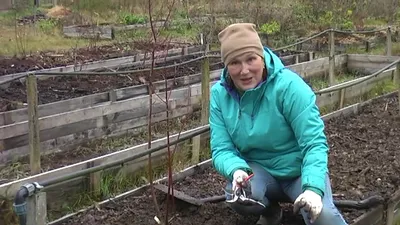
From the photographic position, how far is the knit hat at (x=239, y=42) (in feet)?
10.5

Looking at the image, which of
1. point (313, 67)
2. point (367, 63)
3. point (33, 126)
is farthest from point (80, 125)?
point (367, 63)

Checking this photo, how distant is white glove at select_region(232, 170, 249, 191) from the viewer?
322cm

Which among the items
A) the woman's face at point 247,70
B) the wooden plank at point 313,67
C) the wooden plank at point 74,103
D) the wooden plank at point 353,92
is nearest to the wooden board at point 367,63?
the wooden plank at point 313,67

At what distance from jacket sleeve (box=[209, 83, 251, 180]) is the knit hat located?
1.10ft

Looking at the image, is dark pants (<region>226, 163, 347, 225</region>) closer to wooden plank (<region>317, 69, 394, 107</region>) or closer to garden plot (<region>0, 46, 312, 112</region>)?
wooden plank (<region>317, 69, 394, 107</region>)

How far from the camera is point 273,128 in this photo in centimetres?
335

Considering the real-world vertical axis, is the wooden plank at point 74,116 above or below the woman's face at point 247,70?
below

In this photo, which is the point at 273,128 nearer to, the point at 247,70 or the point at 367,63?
the point at 247,70

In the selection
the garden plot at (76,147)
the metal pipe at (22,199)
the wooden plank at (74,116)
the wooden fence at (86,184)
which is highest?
the metal pipe at (22,199)

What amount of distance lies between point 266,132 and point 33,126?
2.20 m

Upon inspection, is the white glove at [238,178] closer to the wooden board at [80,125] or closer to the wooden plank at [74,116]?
the wooden plank at [74,116]

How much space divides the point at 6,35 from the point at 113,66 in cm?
622

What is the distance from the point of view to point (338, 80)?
10.2 m

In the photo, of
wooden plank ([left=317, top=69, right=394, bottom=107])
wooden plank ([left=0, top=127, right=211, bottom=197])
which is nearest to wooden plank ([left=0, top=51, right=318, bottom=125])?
wooden plank ([left=0, top=127, right=211, bottom=197])
